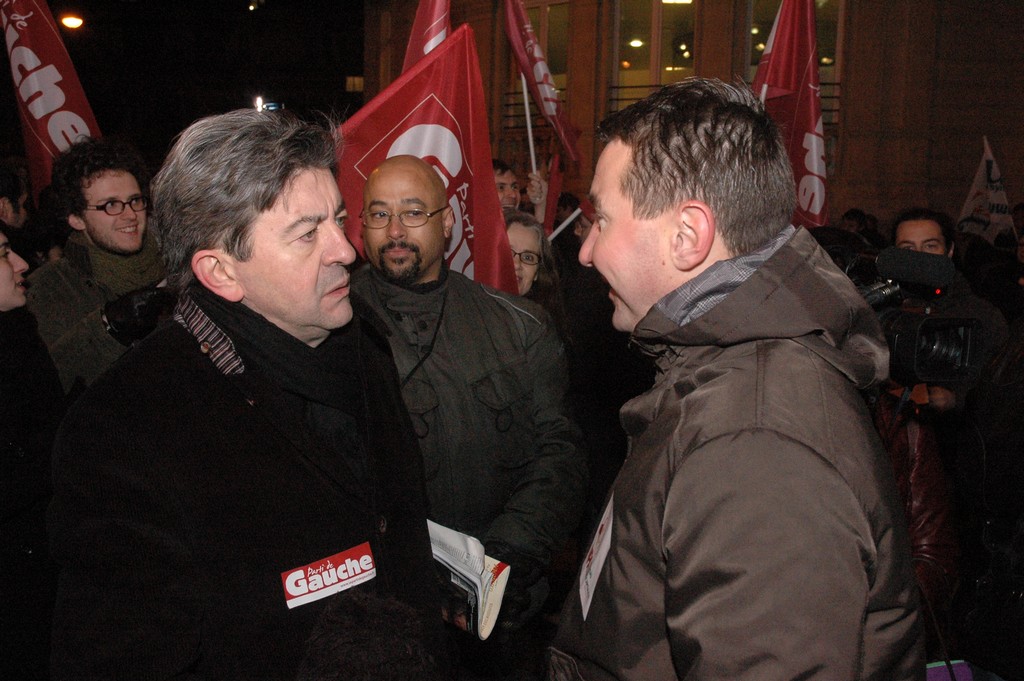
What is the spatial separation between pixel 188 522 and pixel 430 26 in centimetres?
319

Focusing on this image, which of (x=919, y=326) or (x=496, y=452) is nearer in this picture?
(x=919, y=326)

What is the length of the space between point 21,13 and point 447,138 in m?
2.59

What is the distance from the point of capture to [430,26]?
13.5ft

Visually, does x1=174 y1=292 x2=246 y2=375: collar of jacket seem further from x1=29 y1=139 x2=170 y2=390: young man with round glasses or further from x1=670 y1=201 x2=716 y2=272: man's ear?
x1=29 y1=139 x2=170 y2=390: young man with round glasses

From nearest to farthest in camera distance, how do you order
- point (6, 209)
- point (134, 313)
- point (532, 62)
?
point (134, 313) < point (6, 209) < point (532, 62)

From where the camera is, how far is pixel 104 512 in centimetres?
148

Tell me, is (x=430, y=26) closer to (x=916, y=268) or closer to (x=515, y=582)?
(x=515, y=582)

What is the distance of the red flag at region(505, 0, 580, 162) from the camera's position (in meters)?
5.39

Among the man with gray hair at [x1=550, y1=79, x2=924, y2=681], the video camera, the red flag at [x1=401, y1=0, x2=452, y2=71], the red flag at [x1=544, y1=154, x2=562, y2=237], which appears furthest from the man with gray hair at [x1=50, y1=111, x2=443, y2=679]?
the red flag at [x1=544, y1=154, x2=562, y2=237]

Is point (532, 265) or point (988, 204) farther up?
point (988, 204)

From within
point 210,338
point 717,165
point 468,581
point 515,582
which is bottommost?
point 515,582

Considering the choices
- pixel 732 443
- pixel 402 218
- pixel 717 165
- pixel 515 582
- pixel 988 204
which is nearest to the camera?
pixel 732 443

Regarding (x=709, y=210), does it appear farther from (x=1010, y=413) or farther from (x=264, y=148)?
(x=1010, y=413)

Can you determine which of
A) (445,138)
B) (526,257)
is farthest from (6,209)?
(526,257)
